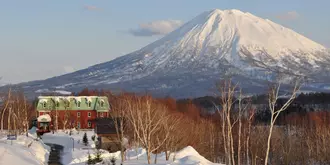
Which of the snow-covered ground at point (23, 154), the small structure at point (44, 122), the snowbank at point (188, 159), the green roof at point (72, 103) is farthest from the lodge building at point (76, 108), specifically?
the snowbank at point (188, 159)

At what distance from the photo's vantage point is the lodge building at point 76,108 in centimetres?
6994

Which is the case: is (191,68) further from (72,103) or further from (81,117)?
(72,103)

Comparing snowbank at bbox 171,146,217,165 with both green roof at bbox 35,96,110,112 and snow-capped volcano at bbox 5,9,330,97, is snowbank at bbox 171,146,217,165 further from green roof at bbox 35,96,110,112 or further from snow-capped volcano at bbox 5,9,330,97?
snow-capped volcano at bbox 5,9,330,97

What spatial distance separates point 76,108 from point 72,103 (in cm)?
87

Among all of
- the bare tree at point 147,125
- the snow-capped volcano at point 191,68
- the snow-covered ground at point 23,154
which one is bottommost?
the snow-covered ground at point 23,154

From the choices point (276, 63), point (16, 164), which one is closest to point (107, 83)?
point (276, 63)

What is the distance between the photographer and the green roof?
7056 cm

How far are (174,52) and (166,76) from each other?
43.2 ft

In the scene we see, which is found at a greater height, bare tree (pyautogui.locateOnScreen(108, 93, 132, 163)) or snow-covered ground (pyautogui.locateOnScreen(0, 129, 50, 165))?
bare tree (pyautogui.locateOnScreen(108, 93, 132, 163))

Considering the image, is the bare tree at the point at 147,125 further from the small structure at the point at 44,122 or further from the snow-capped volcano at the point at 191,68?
the snow-capped volcano at the point at 191,68

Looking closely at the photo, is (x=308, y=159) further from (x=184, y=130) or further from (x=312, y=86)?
(x=312, y=86)

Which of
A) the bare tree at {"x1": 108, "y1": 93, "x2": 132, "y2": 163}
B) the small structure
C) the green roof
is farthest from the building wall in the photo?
the bare tree at {"x1": 108, "y1": 93, "x2": 132, "y2": 163}

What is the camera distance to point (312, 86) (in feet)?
648

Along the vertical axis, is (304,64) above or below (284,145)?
above
